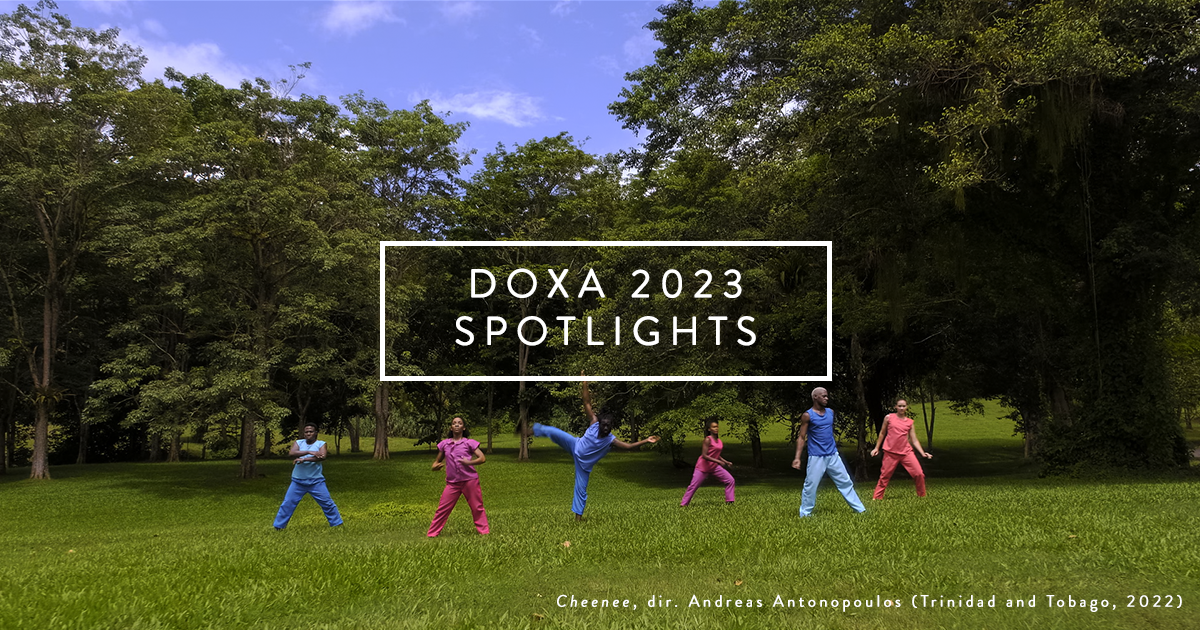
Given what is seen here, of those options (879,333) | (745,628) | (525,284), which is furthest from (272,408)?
(745,628)

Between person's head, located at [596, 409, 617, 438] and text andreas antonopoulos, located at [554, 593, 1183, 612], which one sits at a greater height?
person's head, located at [596, 409, 617, 438]

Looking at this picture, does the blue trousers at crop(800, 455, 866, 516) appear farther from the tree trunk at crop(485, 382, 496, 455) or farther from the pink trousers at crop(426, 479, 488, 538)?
the tree trunk at crop(485, 382, 496, 455)

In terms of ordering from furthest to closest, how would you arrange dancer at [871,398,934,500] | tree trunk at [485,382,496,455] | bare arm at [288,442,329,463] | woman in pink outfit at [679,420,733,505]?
tree trunk at [485,382,496,455]
woman in pink outfit at [679,420,733,505]
dancer at [871,398,934,500]
bare arm at [288,442,329,463]

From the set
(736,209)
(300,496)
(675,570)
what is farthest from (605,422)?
(736,209)

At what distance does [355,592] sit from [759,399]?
28308 millimetres

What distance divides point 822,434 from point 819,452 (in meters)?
0.29

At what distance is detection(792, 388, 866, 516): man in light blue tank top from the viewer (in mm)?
11883

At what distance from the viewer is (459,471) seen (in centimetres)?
1140

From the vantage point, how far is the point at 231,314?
32531 mm

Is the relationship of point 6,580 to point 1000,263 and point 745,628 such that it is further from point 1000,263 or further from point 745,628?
point 1000,263

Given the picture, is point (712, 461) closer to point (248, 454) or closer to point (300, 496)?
point (300, 496)

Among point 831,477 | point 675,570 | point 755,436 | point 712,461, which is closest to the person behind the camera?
point 675,570

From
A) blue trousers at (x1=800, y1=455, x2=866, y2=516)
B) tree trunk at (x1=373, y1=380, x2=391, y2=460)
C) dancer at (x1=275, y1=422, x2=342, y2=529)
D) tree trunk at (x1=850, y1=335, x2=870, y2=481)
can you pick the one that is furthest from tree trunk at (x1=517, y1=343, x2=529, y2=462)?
blue trousers at (x1=800, y1=455, x2=866, y2=516)

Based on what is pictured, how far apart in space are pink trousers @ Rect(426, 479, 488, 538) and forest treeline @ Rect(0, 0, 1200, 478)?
45.1 ft
